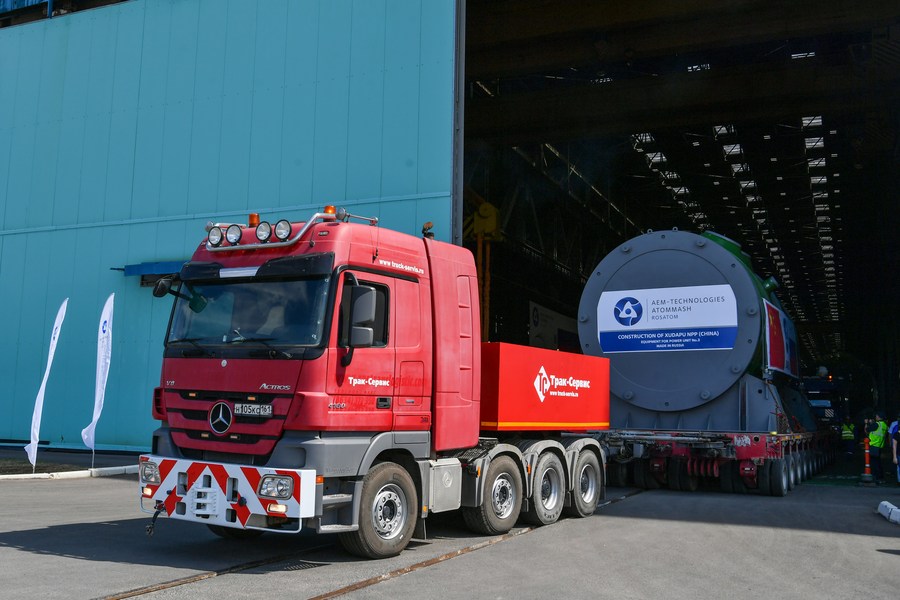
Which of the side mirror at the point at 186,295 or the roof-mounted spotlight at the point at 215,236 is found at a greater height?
the roof-mounted spotlight at the point at 215,236

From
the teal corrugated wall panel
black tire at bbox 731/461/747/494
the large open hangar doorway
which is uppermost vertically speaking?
the large open hangar doorway

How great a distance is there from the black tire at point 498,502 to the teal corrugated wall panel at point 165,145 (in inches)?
282

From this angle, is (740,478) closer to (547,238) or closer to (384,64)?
(384,64)

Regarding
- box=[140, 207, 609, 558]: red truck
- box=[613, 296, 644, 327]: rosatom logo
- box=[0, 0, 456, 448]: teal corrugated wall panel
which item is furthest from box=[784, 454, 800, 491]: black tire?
box=[140, 207, 609, 558]: red truck

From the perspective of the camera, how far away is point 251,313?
24.8 feet

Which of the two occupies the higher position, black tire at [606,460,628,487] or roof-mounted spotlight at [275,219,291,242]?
roof-mounted spotlight at [275,219,291,242]

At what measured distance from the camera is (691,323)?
1463cm

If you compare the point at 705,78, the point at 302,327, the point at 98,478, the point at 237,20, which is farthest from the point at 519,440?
the point at 705,78

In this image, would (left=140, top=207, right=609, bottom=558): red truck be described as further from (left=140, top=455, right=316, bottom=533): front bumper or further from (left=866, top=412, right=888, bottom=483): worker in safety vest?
(left=866, top=412, right=888, bottom=483): worker in safety vest

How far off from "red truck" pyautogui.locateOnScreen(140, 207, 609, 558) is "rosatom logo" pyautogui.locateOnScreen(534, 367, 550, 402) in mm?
1230

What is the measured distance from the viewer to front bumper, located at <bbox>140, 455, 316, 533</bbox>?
6.85m

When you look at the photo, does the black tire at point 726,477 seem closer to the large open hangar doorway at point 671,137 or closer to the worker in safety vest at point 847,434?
the large open hangar doorway at point 671,137

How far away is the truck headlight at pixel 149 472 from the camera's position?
25.1 feet

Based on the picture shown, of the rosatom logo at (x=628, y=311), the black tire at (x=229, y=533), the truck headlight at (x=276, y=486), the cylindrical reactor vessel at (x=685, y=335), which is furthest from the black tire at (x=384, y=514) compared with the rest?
the rosatom logo at (x=628, y=311)
